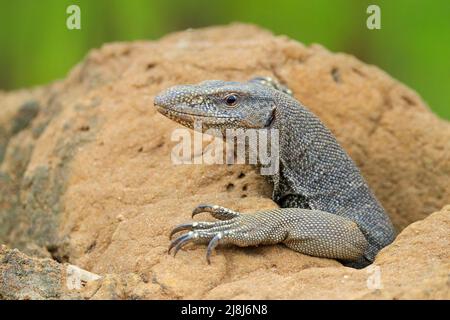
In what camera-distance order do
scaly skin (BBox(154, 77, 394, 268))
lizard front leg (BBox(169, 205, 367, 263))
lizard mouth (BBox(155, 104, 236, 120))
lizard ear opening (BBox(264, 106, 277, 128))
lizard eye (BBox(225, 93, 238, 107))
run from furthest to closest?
lizard ear opening (BBox(264, 106, 277, 128)), lizard eye (BBox(225, 93, 238, 107)), lizard mouth (BBox(155, 104, 236, 120)), scaly skin (BBox(154, 77, 394, 268)), lizard front leg (BBox(169, 205, 367, 263))

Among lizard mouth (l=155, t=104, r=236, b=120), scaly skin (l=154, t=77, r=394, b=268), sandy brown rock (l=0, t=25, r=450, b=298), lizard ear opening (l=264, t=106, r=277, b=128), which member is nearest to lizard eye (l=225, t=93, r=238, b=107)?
scaly skin (l=154, t=77, r=394, b=268)

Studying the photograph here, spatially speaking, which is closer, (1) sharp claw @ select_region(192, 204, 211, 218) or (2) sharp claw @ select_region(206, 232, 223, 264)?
(2) sharp claw @ select_region(206, 232, 223, 264)

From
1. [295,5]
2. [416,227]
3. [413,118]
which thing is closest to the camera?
[416,227]

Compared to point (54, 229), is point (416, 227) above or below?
above

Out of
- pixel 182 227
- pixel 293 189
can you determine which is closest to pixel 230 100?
pixel 293 189

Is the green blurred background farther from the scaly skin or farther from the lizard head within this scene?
the lizard head

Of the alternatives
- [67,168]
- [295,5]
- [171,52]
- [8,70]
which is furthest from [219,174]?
[8,70]

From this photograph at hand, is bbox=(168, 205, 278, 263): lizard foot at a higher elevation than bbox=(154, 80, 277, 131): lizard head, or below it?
below

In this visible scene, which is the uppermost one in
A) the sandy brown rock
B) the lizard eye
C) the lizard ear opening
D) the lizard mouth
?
the lizard eye
